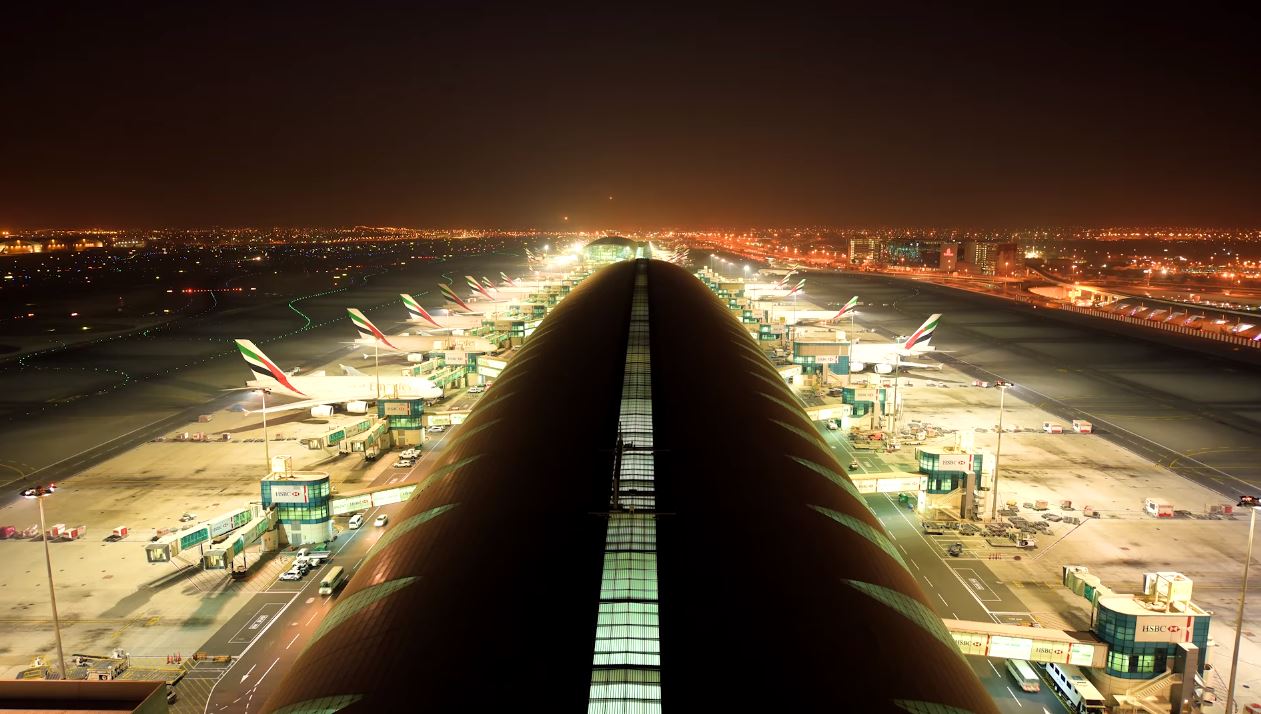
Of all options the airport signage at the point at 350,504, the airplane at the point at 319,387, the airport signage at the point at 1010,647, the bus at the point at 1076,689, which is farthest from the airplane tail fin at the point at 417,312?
the bus at the point at 1076,689

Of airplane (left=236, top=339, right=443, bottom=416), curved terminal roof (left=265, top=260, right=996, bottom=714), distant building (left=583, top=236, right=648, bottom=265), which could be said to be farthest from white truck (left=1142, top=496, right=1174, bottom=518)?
distant building (left=583, top=236, right=648, bottom=265)

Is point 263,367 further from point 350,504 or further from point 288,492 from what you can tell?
point 288,492

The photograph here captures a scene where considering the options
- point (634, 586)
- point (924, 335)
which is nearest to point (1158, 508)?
point (924, 335)

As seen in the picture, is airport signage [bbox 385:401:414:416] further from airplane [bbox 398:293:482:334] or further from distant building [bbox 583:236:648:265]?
distant building [bbox 583:236:648:265]

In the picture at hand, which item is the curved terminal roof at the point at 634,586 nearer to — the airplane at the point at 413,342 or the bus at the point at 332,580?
the bus at the point at 332,580

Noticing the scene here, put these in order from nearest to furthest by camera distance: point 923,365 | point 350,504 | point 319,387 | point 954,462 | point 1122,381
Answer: point 350,504, point 954,462, point 319,387, point 1122,381, point 923,365

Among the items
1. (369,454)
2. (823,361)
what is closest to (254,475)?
(369,454)
